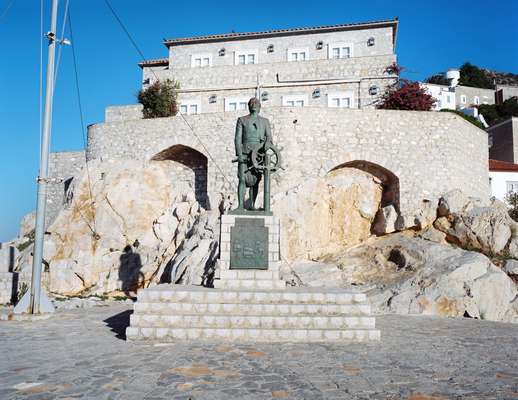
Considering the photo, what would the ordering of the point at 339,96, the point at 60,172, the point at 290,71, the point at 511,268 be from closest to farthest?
the point at 511,268 → the point at 339,96 → the point at 290,71 → the point at 60,172

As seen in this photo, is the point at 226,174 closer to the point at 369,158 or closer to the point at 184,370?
the point at 369,158

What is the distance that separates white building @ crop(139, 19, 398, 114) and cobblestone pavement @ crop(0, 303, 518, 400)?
19.2 meters

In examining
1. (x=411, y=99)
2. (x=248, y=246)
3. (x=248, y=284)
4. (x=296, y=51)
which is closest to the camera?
(x=248, y=284)

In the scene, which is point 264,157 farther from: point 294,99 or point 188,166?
point 294,99

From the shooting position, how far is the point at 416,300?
40.5 ft

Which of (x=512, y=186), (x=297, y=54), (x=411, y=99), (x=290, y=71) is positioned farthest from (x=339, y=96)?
(x=512, y=186)

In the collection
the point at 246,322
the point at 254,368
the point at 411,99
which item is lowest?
the point at 254,368

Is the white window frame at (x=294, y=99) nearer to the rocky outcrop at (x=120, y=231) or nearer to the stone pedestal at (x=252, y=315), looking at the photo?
the rocky outcrop at (x=120, y=231)

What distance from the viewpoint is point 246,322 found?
7.07m

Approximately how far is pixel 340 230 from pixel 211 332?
12030 mm

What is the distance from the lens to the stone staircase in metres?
6.88

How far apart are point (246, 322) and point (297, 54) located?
23.0 meters

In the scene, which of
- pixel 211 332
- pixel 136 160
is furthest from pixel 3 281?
pixel 211 332

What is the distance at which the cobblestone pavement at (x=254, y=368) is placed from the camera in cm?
423
